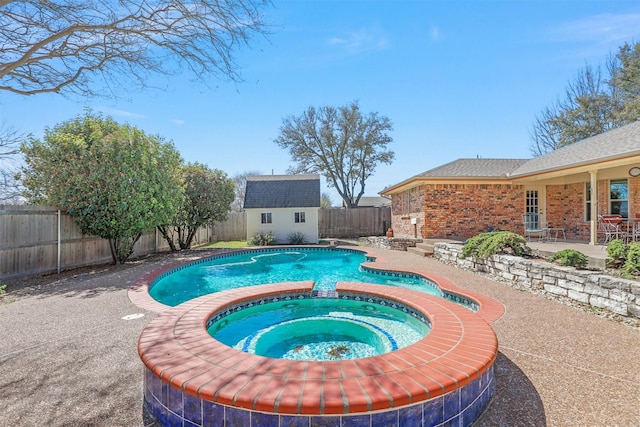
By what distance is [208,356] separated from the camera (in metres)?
3.11

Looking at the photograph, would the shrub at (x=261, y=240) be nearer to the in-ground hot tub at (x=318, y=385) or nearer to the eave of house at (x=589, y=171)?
the eave of house at (x=589, y=171)

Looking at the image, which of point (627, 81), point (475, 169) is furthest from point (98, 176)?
point (627, 81)

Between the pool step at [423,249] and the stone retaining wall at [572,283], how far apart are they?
354 centimetres

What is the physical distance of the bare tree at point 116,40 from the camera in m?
5.68

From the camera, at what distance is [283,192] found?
21.0m

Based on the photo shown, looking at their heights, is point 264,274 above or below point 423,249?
below

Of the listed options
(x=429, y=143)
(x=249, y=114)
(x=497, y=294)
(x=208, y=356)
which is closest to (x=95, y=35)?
(x=208, y=356)

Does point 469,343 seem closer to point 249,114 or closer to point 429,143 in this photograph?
point 249,114

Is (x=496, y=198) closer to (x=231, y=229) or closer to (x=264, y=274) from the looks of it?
(x=264, y=274)

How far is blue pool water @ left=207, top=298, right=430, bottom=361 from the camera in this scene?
15.3 ft

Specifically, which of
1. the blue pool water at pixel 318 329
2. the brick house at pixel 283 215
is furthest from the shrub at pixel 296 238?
the blue pool water at pixel 318 329

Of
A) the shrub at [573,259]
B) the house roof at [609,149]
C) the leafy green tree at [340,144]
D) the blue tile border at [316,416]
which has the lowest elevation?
the blue tile border at [316,416]

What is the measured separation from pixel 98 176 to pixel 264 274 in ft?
20.3

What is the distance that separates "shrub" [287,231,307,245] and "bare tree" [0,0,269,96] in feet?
43.3
